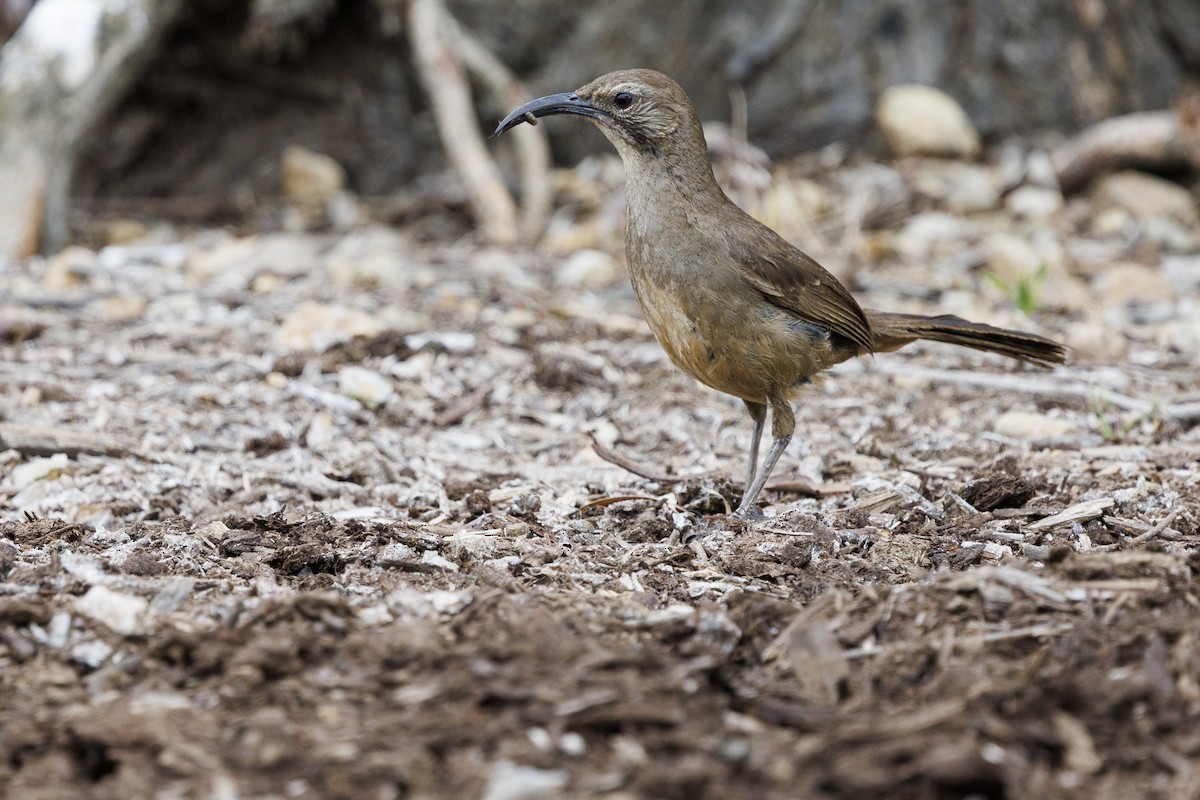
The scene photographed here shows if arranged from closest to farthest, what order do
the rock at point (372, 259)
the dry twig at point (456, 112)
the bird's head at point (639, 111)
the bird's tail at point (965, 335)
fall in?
the bird's head at point (639, 111)
the bird's tail at point (965, 335)
the rock at point (372, 259)
the dry twig at point (456, 112)

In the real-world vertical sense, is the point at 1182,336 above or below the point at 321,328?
above

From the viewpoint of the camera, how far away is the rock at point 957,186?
9.19 m

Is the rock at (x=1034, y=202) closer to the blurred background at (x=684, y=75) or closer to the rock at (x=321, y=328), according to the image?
the blurred background at (x=684, y=75)

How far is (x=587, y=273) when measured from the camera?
301 inches

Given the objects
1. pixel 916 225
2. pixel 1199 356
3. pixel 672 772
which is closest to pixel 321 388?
pixel 672 772

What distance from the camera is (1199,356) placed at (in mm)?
6297

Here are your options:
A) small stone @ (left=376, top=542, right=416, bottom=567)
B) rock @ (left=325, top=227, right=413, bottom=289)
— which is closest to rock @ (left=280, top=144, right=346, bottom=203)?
rock @ (left=325, top=227, right=413, bottom=289)

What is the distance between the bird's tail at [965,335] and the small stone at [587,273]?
10.0 ft

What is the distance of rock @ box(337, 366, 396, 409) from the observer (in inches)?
209

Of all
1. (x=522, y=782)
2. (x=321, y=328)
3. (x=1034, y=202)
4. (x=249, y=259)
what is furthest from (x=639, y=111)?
(x=1034, y=202)

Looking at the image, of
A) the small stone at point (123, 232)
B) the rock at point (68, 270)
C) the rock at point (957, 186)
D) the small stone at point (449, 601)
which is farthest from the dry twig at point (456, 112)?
the small stone at point (449, 601)

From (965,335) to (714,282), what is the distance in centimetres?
114

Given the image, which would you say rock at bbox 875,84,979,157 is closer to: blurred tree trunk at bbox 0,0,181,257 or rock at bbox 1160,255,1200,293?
rock at bbox 1160,255,1200,293

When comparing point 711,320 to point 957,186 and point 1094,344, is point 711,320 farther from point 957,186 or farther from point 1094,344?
point 957,186
